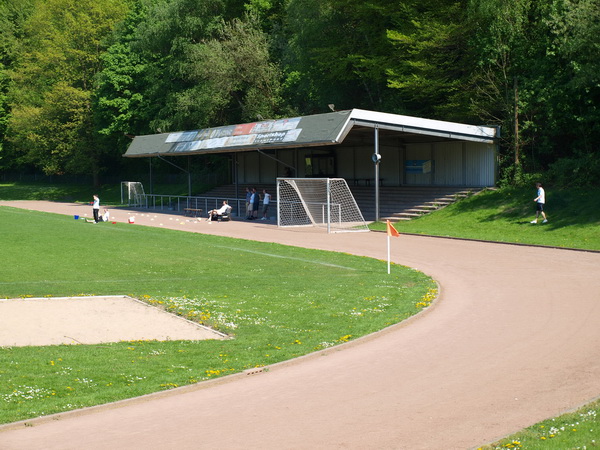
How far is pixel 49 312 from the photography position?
13195 mm

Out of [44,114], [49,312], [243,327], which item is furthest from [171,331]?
[44,114]

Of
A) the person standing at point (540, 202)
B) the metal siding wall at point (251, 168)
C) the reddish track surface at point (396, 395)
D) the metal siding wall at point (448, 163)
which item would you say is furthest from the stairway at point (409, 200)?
the reddish track surface at point (396, 395)

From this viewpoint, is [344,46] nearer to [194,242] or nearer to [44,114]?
[194,242]

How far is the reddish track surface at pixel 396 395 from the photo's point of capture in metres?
7.05

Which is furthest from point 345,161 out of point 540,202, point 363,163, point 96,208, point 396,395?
point 396,395

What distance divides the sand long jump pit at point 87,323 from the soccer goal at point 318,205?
59.9 feet

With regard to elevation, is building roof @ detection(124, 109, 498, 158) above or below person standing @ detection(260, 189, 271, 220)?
above

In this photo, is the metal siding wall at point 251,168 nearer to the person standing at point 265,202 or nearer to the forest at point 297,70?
the forest at point 297,70

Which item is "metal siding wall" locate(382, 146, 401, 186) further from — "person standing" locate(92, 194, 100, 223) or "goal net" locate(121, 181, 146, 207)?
"goal net" locate(121, 181, 146, 207)

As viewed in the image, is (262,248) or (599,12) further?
(599,12)

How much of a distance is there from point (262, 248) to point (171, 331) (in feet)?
43.2

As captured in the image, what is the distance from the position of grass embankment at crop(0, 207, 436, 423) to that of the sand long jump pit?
40 cm

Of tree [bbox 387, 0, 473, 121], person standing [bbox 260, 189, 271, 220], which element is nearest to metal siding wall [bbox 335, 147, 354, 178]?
tree [bbox 387, 0, 473, 121]

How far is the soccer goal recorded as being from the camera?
3241 centimetres
